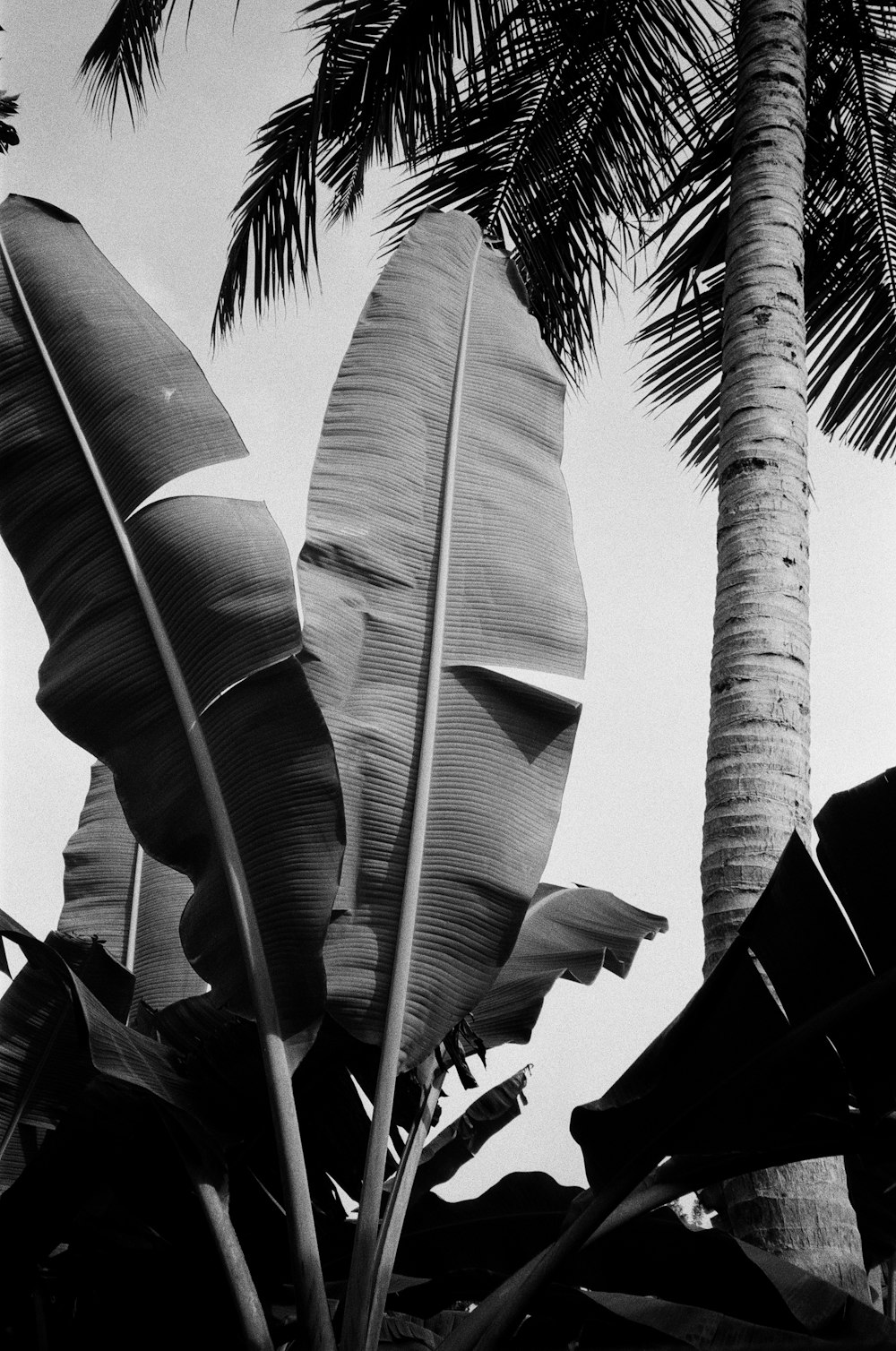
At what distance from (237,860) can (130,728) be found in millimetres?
303

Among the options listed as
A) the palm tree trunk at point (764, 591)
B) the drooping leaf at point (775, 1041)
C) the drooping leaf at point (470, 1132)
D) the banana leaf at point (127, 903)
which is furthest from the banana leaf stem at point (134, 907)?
the drooping leaf at point (775, 1041)

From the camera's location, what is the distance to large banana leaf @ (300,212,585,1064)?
74.0 inches

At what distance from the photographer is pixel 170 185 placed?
189 inches

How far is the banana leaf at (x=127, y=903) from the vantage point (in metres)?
3.11

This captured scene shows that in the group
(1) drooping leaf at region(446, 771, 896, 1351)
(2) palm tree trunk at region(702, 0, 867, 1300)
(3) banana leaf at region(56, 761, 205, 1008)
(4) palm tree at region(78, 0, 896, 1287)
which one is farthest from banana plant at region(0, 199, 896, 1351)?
(4) palm tree at region(78, 0, 896, 1287)

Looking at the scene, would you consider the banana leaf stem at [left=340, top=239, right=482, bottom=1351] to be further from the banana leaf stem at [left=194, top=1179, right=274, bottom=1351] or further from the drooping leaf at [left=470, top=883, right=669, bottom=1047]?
the drooping leaf at [left=470, top=883, right=669, bottom=1047]

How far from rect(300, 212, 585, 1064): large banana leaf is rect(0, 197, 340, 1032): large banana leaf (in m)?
0.10

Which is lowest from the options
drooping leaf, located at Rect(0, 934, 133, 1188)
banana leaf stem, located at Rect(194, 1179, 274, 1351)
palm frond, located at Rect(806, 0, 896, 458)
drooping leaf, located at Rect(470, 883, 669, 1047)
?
banana leaf stem, located at Rect(194, 1179, 274, 1351)

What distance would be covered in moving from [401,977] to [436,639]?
60 cm

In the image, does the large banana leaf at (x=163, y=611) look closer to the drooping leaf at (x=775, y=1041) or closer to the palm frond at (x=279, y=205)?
the drooping leaf at (x=775, y=1041)

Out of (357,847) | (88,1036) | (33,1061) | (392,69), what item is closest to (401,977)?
(357,847)

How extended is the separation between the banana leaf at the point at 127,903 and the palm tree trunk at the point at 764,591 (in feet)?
5.30

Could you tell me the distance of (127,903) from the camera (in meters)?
3.26

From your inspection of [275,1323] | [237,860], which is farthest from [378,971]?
[275,1323]
